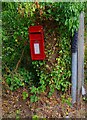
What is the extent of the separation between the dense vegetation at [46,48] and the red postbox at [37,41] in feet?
0.39

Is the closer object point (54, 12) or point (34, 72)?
point (54, 12)

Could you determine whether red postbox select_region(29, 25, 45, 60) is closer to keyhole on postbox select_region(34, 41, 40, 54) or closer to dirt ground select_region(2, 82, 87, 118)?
keyhole on postbox select_region(34, 41, 40, 54)

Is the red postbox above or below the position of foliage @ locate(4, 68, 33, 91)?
above

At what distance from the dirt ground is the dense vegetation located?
0.10m

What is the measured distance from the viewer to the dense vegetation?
14.7 ft

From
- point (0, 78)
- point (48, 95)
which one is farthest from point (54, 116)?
point (0, 78)

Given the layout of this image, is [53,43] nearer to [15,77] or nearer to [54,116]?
[15,77]

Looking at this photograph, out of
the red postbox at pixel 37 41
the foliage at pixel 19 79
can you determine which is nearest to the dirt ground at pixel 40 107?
the foliage at pixel 19 79

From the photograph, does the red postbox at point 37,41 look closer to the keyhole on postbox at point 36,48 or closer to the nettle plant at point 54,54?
the keyhole on postbox at point 36,48

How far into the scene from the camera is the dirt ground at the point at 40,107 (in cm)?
461

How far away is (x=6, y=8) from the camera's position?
4.68 metres

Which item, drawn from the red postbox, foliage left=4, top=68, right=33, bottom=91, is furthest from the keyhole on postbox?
foliage left=4, top=68, right=33, bottom=91

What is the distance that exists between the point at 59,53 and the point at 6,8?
3.50 ft

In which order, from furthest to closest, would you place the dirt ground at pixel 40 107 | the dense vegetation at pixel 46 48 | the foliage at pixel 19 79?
the foliage at pixel 19 79 → the dirt ground at pixel 40 107 → the dense vegetation at pixel 46 48
